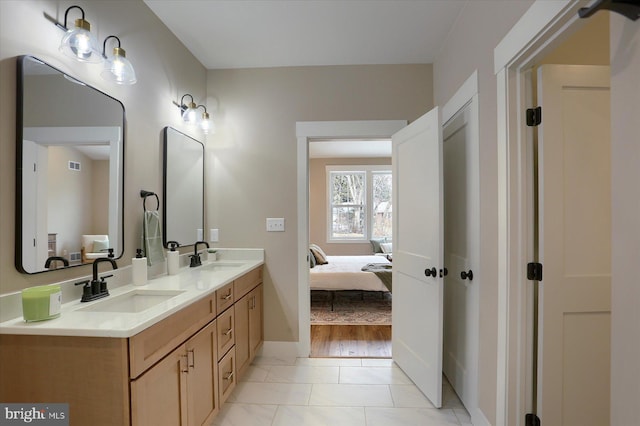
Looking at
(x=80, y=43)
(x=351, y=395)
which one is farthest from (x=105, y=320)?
(x=351, y=395)

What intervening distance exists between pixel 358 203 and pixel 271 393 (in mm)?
5099

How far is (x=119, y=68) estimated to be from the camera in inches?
64.6

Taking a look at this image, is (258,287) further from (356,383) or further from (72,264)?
(72,264)

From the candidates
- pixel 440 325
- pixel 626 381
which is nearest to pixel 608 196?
pixel 626 381

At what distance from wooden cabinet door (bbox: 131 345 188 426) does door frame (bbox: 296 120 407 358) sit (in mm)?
1445

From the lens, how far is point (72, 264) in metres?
1.52

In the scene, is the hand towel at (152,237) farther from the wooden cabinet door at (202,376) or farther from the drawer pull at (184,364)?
the drawer pull at (184,364)

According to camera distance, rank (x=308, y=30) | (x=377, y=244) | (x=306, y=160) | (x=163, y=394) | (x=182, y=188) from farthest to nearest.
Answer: (x=377, y=244) < (x=306, y=160) < (x=182, y=188) < (x=308, y=30) < (x=163, y=394)

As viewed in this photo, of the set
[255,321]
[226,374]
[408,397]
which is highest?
[255,321]

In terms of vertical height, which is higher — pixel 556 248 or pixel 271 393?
pixel 556 248

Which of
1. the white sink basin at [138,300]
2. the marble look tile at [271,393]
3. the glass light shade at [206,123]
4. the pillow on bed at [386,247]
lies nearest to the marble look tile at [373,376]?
the marble look tile at [271,393]

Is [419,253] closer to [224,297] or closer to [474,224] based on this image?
[474,224]

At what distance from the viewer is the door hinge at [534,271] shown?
59.4 inches

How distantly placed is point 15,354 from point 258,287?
1.71 m
